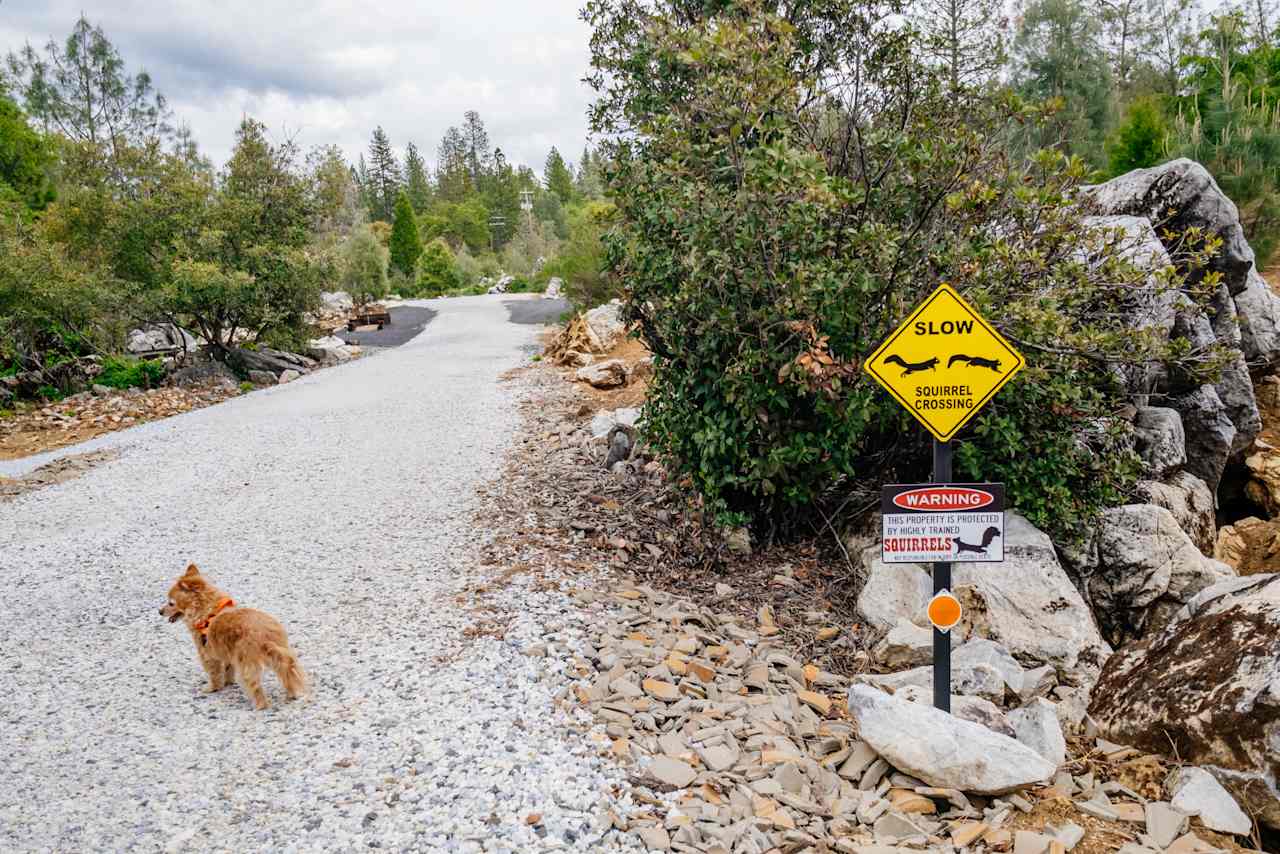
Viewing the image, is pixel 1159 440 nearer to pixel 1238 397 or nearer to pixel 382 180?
pixel 1238 397

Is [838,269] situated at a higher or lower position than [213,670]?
higher

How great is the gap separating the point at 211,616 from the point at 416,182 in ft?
234

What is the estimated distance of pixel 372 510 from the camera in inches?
293

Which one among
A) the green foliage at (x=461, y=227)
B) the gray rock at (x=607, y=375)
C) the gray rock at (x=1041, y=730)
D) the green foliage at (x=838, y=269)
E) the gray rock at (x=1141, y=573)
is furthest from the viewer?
the green foliage at (x=461, y=227)

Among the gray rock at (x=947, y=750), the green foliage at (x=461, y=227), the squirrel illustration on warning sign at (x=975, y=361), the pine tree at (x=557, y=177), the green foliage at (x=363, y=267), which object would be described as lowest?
the gray rock at (x=947, y=750)

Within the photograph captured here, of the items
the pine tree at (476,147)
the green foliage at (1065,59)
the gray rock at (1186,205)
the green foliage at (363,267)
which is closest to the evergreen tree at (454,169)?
the pine tree at (476,147)

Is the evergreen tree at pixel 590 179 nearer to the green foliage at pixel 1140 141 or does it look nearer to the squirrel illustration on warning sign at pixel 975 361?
the squirrel illustration on warning sign at pixel 975 361

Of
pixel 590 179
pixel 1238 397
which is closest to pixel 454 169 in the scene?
pixel 590 179

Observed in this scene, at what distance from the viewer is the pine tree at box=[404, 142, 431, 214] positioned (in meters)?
68.2

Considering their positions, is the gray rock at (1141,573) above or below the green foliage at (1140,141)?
below

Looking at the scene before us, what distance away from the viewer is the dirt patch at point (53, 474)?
28.1ft

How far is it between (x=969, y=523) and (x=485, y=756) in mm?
2433

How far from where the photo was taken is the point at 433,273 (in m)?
45.8

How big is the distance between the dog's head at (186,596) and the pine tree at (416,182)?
67249 mm
